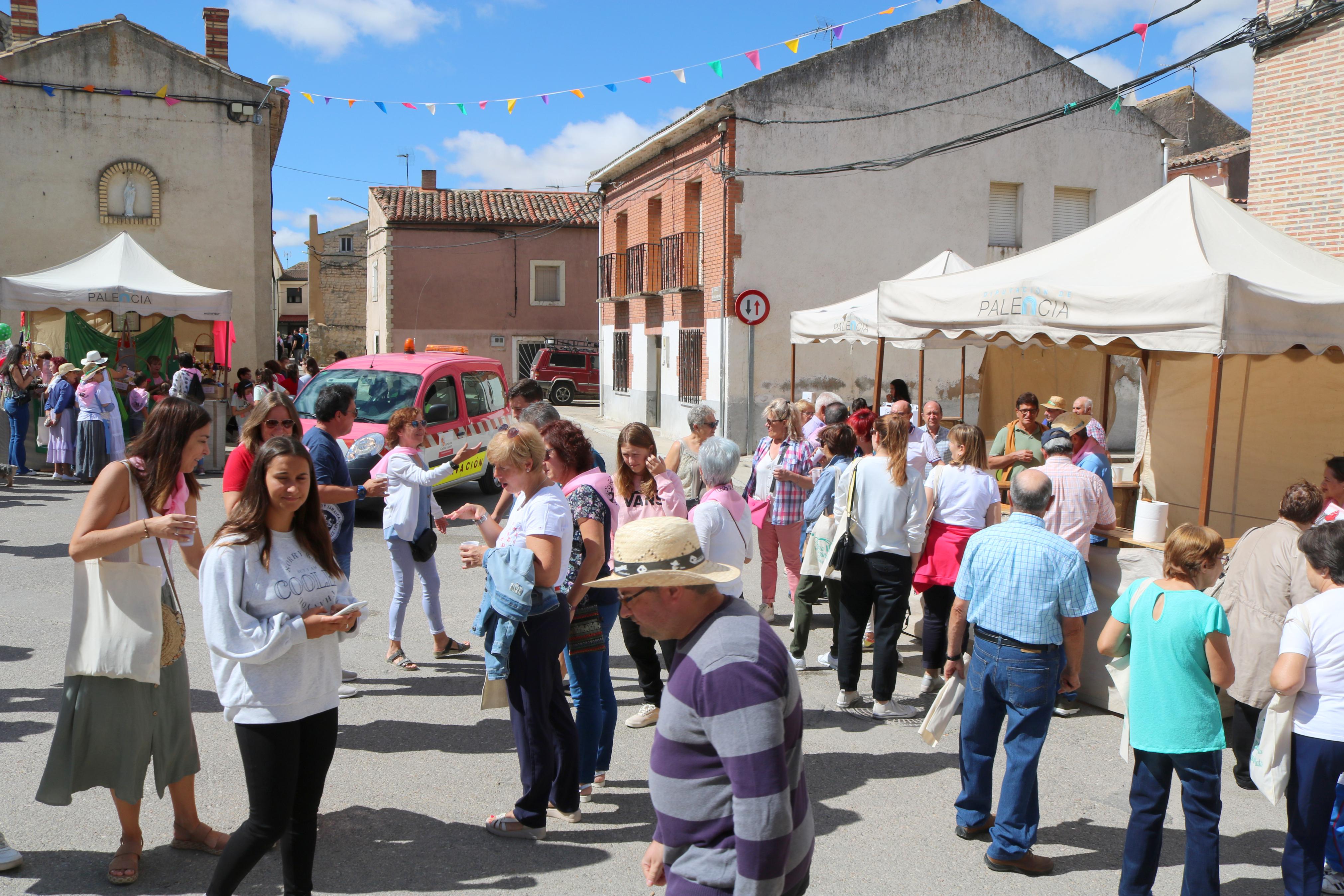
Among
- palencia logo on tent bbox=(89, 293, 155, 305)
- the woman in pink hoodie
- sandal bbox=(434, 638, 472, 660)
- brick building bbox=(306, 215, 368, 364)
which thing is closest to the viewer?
the woman in pink hoodie

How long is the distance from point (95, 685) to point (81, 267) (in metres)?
14.6

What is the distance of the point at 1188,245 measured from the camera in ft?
22.2

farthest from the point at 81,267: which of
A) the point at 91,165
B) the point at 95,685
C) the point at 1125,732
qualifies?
the point at 1125,732

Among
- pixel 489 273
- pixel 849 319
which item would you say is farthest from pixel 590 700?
pixel 489 273

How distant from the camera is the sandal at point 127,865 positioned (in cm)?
361

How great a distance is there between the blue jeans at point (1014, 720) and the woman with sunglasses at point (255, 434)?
3.22m

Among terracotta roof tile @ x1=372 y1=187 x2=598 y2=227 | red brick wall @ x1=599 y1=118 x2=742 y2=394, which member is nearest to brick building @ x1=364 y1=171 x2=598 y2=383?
terracotta roof tile @ x1=372 y1=187 x2=598 y2=227

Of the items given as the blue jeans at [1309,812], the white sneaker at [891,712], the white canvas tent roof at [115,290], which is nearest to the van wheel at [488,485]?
the white canvas tent roof at [115,290]

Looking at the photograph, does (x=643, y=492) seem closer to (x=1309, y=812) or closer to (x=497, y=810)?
(x=497, y=810)

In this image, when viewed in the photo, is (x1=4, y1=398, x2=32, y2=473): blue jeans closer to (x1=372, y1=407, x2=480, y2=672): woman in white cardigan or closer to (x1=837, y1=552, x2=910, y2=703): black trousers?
(x1=372, y1=407, x2=480, y2=672): woman in white cardigan

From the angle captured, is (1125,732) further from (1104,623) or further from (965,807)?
(1104,623)

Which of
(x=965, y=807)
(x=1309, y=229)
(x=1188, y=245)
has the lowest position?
(x=965, y=807)

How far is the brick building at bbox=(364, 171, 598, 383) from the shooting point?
3575cm

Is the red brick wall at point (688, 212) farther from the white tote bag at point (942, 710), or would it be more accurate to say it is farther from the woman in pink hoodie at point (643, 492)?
the white tote bag at point (942, 710)
